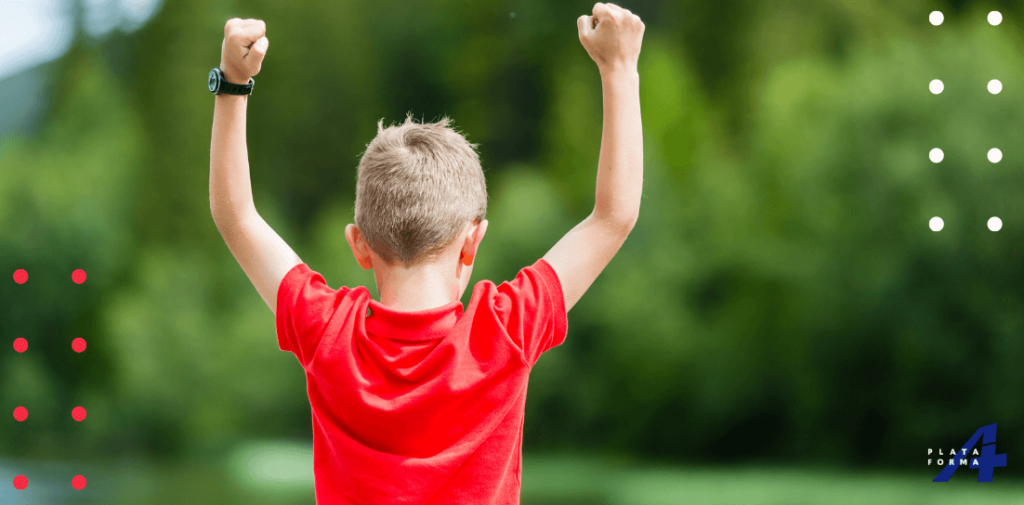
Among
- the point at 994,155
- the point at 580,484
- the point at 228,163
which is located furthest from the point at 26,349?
the point at 994,155

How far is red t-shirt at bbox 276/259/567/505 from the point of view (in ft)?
1.27

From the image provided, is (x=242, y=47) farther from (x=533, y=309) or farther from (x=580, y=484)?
(x=580, y=484)

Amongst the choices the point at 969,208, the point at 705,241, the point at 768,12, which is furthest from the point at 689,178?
the point at 969,208

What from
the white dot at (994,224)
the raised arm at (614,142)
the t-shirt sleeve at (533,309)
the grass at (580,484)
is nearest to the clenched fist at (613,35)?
the raised arm at (614,142)

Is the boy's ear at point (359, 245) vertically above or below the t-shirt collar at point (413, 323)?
above

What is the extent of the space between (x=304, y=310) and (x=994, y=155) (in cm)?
299

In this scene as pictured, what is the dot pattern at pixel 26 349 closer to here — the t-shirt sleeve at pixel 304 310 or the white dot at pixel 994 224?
the t-shirt sleeve at pixel 304 310

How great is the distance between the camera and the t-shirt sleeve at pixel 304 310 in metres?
0.40

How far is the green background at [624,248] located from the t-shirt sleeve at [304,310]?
2557 mm

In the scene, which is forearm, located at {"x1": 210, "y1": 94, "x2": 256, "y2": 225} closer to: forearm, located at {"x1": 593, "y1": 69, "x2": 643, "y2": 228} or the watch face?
the watch face

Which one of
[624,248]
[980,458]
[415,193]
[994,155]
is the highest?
[994,155]

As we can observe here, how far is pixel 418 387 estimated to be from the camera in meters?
0.39

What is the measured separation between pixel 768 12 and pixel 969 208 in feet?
3.41

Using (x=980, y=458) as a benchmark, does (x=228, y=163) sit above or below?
above
